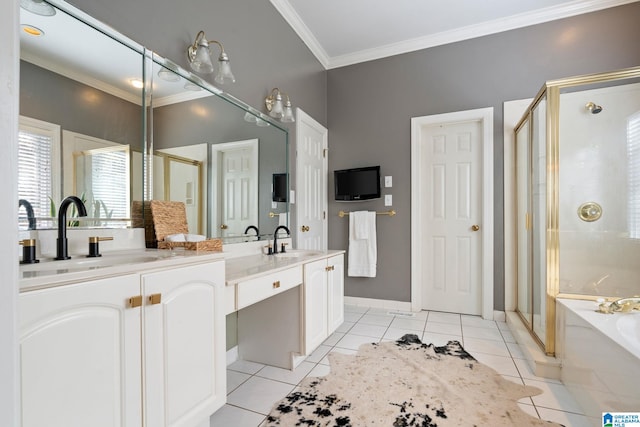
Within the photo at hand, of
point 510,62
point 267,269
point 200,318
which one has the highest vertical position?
point 510,62

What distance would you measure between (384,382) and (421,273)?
1663 millimetres

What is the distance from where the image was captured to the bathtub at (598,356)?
1.18 metres

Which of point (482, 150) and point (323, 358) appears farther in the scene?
point (482, 150)

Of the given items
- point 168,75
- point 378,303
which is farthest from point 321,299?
point 168,75

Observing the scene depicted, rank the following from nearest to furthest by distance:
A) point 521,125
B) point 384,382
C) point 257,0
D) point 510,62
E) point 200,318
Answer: point 200,318 < point 384,382 < point 257,0 < point 521,125 < point 510,62

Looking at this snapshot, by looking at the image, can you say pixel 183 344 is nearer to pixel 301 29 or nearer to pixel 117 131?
pixel 117 131

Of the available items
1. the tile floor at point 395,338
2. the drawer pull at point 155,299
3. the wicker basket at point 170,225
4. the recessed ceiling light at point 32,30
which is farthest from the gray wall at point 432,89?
the recessed ceiling light at point 32,30

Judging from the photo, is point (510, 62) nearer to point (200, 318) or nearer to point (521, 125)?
point (521, 125)

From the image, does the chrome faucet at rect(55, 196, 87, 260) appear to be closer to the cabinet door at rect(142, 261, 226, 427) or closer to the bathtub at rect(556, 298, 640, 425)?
the cabinet door at rect(142, 261, 226, 427)

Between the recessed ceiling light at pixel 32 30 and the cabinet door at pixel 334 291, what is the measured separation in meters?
1.87

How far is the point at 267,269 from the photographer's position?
1.54 metres

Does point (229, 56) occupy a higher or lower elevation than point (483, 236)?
higher

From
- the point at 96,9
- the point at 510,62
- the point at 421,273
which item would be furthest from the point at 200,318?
the point at 510,62

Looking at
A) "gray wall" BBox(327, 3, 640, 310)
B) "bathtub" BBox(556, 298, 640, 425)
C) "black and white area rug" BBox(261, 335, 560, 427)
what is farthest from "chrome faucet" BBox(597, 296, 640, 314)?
"gray wall" BBox(327, 3, 640, 310)
